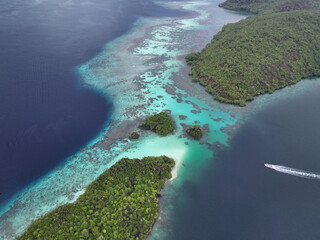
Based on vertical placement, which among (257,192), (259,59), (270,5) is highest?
(270,5)

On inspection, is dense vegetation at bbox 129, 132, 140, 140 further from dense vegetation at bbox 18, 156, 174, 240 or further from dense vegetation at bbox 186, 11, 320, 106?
dense vegetation at bbox 186, 11, 320, 106

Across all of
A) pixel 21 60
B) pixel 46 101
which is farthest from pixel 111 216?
pixel 21 60

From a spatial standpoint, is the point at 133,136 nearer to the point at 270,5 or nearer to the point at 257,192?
the point at 257,192

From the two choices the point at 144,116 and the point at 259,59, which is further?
the point at 259,59

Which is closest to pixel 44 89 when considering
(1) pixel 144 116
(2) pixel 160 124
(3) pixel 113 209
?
(1) pixel 144 116

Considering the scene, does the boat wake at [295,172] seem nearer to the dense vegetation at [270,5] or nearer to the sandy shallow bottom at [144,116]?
the sandy shallow bottom at [144,116]

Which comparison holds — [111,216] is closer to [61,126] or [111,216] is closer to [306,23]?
[61,126]

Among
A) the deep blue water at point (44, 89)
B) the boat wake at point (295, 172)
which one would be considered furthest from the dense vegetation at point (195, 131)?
the deep blue water at point (44, 89)
